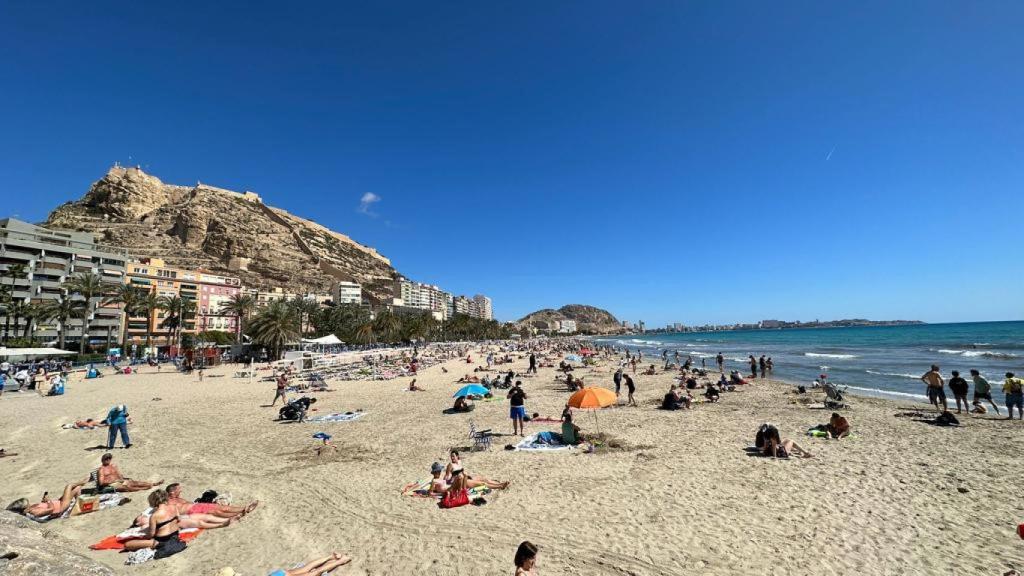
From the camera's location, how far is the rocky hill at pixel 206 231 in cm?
11025

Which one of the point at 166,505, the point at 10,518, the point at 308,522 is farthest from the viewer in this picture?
the point at 308,522

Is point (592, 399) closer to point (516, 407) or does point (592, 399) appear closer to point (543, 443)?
point (543, 443)

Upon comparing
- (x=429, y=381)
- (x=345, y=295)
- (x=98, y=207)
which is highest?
(x=98, y=207)

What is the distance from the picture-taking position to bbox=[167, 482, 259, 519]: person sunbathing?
20.0 ft

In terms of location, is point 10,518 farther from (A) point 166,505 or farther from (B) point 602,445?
(B) point 602,445

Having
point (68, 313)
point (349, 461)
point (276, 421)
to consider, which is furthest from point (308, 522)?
point (68, 313)

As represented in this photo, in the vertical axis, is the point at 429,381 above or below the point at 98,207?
below

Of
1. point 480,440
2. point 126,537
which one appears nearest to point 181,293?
point 480,440

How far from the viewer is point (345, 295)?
122m

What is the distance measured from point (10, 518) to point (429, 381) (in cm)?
1988

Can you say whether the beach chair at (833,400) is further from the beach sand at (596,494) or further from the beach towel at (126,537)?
the beach towel at (126,537)

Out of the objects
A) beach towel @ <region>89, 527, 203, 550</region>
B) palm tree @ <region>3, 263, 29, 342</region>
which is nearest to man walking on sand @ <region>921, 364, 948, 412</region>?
beach towel @ <region>89, 527, 203, 550</region>

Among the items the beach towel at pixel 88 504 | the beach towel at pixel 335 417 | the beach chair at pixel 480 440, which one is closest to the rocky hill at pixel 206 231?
the beach towel at pixel 335 417

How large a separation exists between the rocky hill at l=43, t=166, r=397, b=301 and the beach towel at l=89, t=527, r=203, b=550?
113303 millimetres
